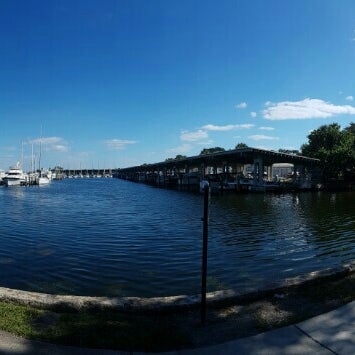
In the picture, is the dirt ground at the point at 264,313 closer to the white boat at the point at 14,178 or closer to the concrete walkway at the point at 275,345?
the concrete walkway at the point at 275,345

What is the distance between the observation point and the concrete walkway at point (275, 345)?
210 inches

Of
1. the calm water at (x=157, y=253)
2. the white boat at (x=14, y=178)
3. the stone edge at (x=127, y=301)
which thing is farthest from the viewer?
the white boat at (x=14, y=178)

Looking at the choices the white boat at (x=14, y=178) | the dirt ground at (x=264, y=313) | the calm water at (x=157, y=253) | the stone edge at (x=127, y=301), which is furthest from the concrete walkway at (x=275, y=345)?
the white boat at (x=14, y=178)

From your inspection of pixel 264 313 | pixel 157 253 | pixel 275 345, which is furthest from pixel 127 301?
pixel 157 253

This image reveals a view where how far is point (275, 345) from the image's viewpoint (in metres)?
5.54

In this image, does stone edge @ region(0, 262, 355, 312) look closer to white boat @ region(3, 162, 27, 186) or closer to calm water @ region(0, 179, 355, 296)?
calm water @ region(0, 179, 355, 296)

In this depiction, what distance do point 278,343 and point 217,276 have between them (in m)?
7.68

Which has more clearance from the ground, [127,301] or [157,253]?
[127,301]

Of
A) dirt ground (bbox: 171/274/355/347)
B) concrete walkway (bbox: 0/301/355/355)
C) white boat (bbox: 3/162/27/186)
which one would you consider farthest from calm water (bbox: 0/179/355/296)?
white boat (bbox: 3/162/27/186)

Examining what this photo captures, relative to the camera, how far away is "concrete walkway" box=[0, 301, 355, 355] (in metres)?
5.33

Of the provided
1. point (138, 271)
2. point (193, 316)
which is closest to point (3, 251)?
point (138, 271)

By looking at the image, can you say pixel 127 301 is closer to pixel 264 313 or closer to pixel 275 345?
pixel 264 313

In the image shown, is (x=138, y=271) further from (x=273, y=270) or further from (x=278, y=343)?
(x=278, y=343)

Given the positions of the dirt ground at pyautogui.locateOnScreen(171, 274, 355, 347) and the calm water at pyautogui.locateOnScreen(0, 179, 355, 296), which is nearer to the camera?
the dirt ground at pyautogui.locateOnScreen(171, 274, 355, 347)
